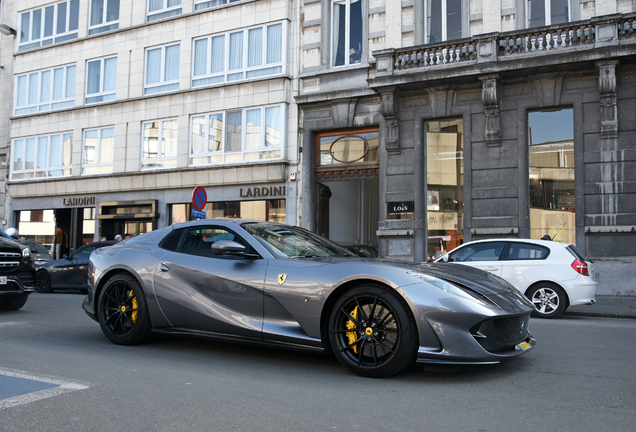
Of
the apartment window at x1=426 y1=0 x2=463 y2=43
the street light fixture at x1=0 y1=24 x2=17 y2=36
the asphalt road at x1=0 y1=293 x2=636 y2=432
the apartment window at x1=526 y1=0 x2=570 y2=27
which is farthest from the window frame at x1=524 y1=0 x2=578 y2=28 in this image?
the street light fixture at x1=0 y1=24 x2=17 y2=36

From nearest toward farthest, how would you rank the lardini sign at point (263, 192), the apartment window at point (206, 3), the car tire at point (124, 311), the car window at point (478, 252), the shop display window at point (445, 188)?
the car tire at point (124, 311)
the car window at point (478, 252)
the shop display window at point (445, 188)
the lardini sign at point (263, 192)
the apartment window at point (206, 3)

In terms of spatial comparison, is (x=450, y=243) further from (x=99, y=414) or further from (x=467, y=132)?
(x=99, y=414)

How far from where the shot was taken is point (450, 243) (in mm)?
16109

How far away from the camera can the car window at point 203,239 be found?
5435 mm

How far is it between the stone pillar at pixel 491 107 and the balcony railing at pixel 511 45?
569 mm

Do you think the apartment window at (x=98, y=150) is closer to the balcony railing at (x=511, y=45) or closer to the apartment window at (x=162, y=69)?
the apartment window at (x=162, y=69)

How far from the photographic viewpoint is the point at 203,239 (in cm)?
564

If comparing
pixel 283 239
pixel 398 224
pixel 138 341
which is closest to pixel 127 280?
pixel 138 341

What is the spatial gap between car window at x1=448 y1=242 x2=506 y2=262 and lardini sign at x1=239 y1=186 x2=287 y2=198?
8901 mm

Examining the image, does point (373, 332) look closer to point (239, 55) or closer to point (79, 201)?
point (239, 55)

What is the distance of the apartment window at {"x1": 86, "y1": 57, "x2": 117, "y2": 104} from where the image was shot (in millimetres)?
22672

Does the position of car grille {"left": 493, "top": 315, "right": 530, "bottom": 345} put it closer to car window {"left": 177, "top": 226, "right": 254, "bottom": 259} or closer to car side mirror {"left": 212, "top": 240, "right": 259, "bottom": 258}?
car side mirror {"left": 212, "top": 240, "right": 259, "bottom": 258}

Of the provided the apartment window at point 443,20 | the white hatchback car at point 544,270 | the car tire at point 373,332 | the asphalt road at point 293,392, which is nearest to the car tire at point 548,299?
the white hatchback car at point 544,270

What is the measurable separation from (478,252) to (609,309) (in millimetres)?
2805
